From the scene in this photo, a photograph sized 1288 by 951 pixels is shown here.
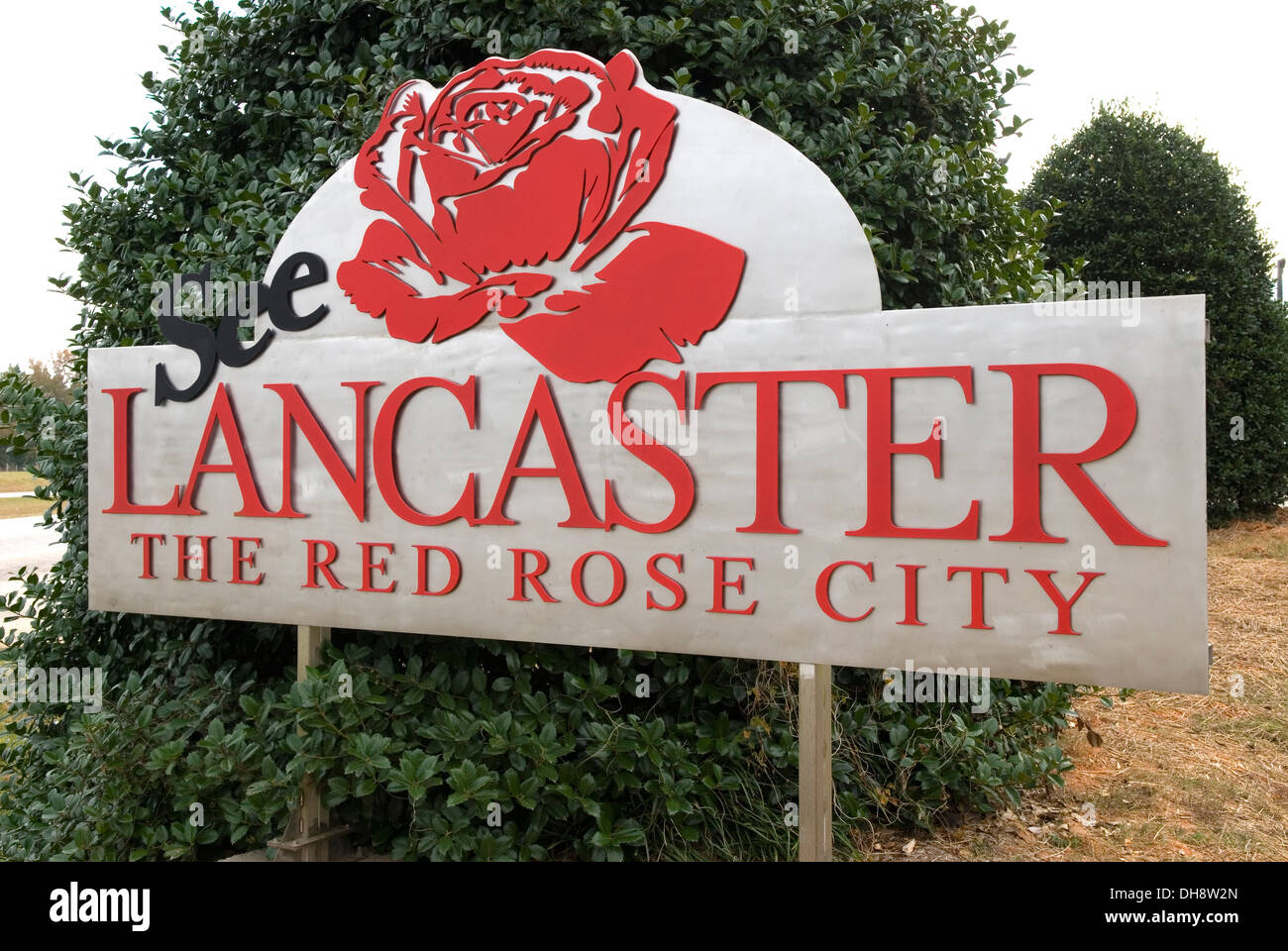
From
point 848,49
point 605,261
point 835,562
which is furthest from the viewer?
point 848,49

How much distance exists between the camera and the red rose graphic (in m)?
3.02

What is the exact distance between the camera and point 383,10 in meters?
4.35

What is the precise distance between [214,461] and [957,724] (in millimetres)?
Answer: 3139

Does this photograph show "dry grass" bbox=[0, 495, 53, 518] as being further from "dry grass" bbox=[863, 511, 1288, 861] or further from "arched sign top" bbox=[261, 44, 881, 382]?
"dry grass" bbox=[863, 511, 1288, 861]

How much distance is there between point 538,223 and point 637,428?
0.79 meters

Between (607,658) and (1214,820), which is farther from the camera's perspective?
(1214,820)

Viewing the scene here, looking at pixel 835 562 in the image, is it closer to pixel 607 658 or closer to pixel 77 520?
pixel 607 658

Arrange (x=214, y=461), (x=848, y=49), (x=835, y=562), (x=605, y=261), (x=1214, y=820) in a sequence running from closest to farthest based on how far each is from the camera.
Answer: (x=835, y=562) → (x=605, y=261) → (x=214, y=461) → (x=848, y=49) → (x=1214, y=820)

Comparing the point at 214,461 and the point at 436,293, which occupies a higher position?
the point at 436,293

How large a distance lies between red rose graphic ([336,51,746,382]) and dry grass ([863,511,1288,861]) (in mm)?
2280

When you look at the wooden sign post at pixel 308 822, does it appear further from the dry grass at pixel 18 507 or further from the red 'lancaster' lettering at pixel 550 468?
the dry grass at pixel 18 507

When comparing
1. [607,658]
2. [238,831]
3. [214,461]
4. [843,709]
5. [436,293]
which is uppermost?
[436,293]

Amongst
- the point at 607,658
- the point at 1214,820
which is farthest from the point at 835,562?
the point at 1214,820

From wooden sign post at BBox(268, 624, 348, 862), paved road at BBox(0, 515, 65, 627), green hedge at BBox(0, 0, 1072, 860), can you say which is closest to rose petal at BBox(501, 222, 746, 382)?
green hedge at BBox(0, 0, 1072, 860)
